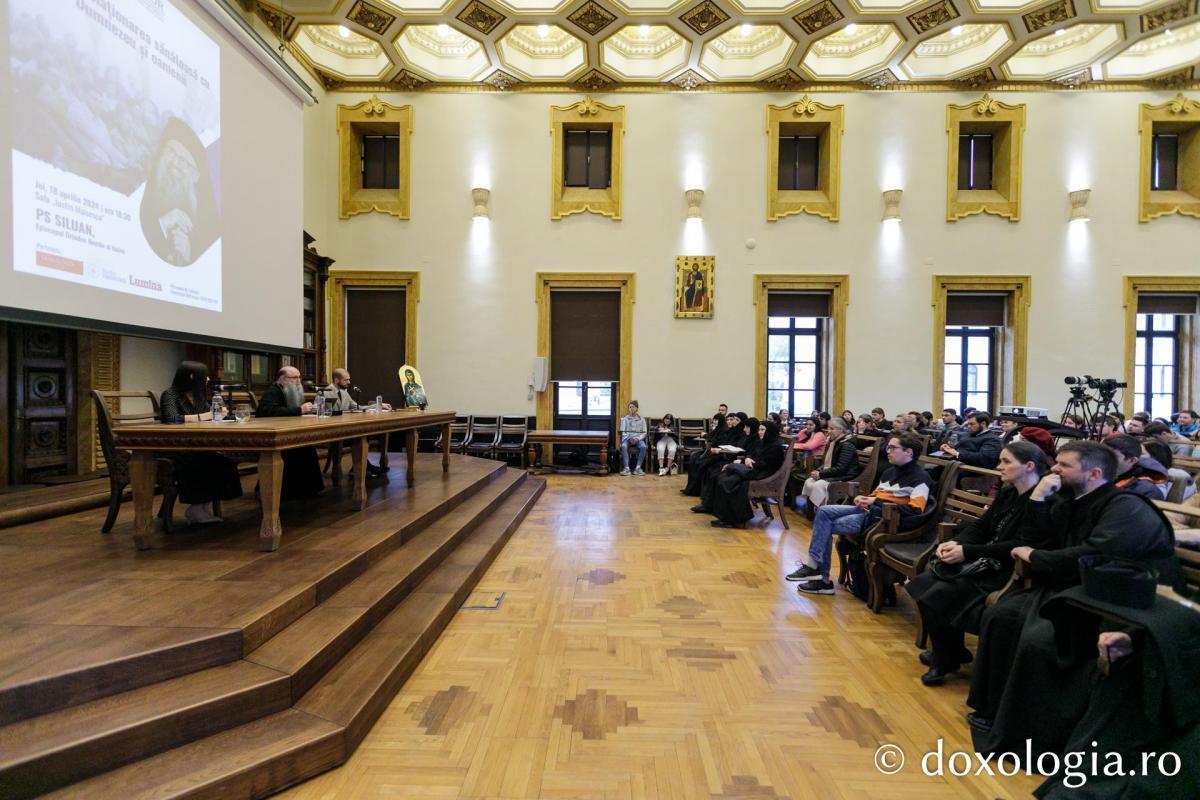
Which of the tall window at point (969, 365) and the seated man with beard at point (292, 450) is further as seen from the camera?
the tall window at point (969, 365)

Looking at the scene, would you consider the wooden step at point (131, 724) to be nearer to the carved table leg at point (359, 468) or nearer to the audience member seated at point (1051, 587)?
the carved table leg at point (359, 468)

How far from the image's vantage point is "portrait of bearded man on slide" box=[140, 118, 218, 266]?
4156 millimetres

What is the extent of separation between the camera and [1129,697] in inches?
68.6

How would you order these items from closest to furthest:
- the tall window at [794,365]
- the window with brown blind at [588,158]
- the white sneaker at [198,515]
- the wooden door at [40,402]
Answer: the white sneaker at [198,515] → the wooden door at [40,402] → the window with brown blind at [588,158] → the tall window at [794,365]

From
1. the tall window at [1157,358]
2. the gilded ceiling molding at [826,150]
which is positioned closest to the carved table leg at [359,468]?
the gilded ceiling molding at [826,150]

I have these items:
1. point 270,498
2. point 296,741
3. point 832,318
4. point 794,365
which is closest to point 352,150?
point 270,498

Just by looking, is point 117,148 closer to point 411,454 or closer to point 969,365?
point 411,454

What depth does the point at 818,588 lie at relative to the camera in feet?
12.4

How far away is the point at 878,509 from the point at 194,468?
459 centimetres

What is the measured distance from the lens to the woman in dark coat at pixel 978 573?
2492 millimetres

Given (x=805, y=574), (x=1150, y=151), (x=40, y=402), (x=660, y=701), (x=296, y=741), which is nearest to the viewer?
(x=296, y=741)

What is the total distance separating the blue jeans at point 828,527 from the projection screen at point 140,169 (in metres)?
5.19

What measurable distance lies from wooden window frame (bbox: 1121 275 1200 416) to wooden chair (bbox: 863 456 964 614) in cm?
955

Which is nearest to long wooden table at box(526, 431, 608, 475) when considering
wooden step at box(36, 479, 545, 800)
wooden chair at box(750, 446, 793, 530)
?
wooden chair at box(750, 446, 793, 530)
